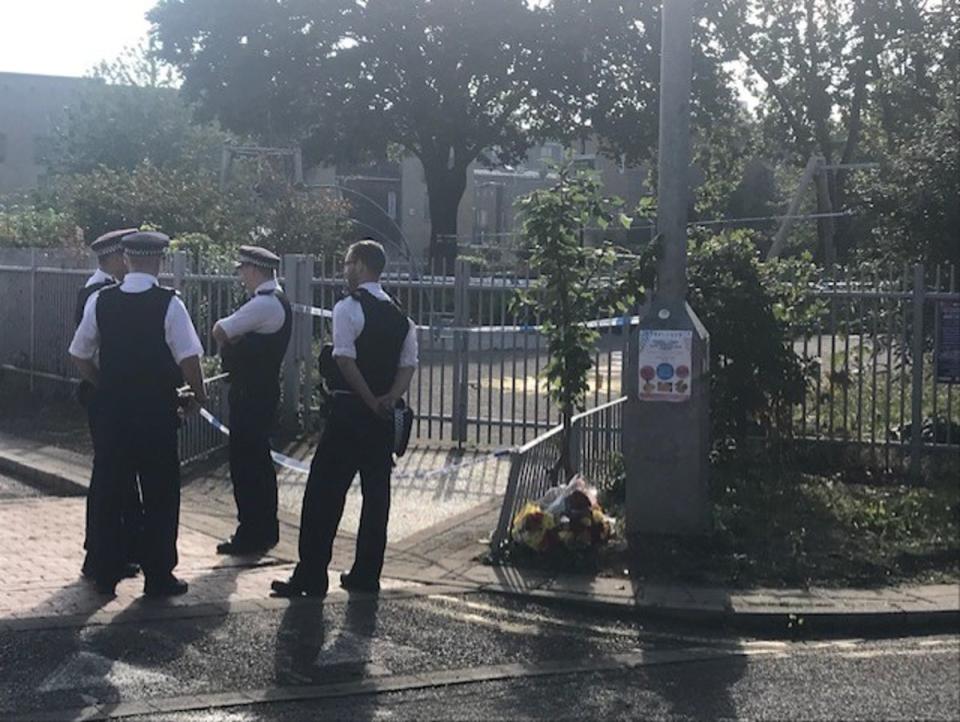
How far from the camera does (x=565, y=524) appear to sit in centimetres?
840

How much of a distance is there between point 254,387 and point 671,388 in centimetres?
246

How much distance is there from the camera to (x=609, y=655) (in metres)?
6.81

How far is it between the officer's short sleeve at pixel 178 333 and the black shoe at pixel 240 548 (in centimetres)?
164

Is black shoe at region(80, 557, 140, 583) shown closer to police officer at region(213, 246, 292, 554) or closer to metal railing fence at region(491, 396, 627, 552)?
police officer at region(213, 246, 292, 554)

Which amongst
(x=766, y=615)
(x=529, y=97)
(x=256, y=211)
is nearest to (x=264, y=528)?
(x=766, y=615)

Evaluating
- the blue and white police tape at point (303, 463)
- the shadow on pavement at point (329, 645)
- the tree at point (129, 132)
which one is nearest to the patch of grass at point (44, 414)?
the blue and white police tape at point (303, 463)

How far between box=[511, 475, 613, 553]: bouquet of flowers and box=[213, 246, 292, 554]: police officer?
60.4 inches

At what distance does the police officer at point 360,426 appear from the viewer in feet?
24.9

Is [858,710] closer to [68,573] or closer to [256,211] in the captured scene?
[68,573]

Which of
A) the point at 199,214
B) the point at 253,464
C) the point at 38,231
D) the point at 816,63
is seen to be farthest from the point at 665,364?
the point at 816,63

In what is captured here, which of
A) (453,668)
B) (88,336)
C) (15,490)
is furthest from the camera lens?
(15,490)

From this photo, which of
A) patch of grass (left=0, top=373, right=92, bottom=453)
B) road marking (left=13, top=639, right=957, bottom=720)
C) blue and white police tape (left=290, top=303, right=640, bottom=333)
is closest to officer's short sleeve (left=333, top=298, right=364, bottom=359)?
road marking (left=13, top=639, right=957, bottom=720)

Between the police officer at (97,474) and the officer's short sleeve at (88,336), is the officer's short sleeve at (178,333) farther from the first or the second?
the police officer at (97,474)

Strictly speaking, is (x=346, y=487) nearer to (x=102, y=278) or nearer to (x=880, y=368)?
(x=102, y=278)
